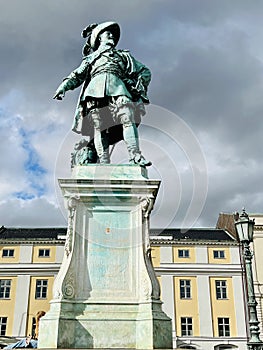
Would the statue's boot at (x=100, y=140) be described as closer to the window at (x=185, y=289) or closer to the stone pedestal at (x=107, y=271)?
the stone pedestal at (x=107, y=271)

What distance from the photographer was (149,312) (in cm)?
792

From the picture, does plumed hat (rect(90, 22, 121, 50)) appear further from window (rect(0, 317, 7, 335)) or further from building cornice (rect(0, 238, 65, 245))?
window (rect(0, 317, 7, 335))

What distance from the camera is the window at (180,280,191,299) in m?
59.5

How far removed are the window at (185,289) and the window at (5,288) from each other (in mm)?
23893

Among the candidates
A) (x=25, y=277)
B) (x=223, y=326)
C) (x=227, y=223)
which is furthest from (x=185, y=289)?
(x=25, y=277)

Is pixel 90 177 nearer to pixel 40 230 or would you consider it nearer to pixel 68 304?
pixel 68 304

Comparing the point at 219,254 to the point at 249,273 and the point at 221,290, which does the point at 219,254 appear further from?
the point at 249,273

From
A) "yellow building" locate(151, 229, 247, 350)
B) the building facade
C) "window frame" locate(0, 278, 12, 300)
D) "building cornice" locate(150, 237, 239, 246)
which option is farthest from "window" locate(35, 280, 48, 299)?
"building cornice" locate(150, 237, 239, 246)

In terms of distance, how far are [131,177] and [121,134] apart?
83.1 inches

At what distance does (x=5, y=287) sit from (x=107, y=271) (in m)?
56.0

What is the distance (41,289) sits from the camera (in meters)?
59.9

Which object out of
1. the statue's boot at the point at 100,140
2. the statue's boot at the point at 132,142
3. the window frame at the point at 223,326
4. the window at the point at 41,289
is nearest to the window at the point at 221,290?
the window frame at the point at 223,326

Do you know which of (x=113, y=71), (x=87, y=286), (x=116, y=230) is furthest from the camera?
(x=113, y=71)

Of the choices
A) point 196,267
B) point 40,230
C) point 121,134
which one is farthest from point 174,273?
point 121,134
